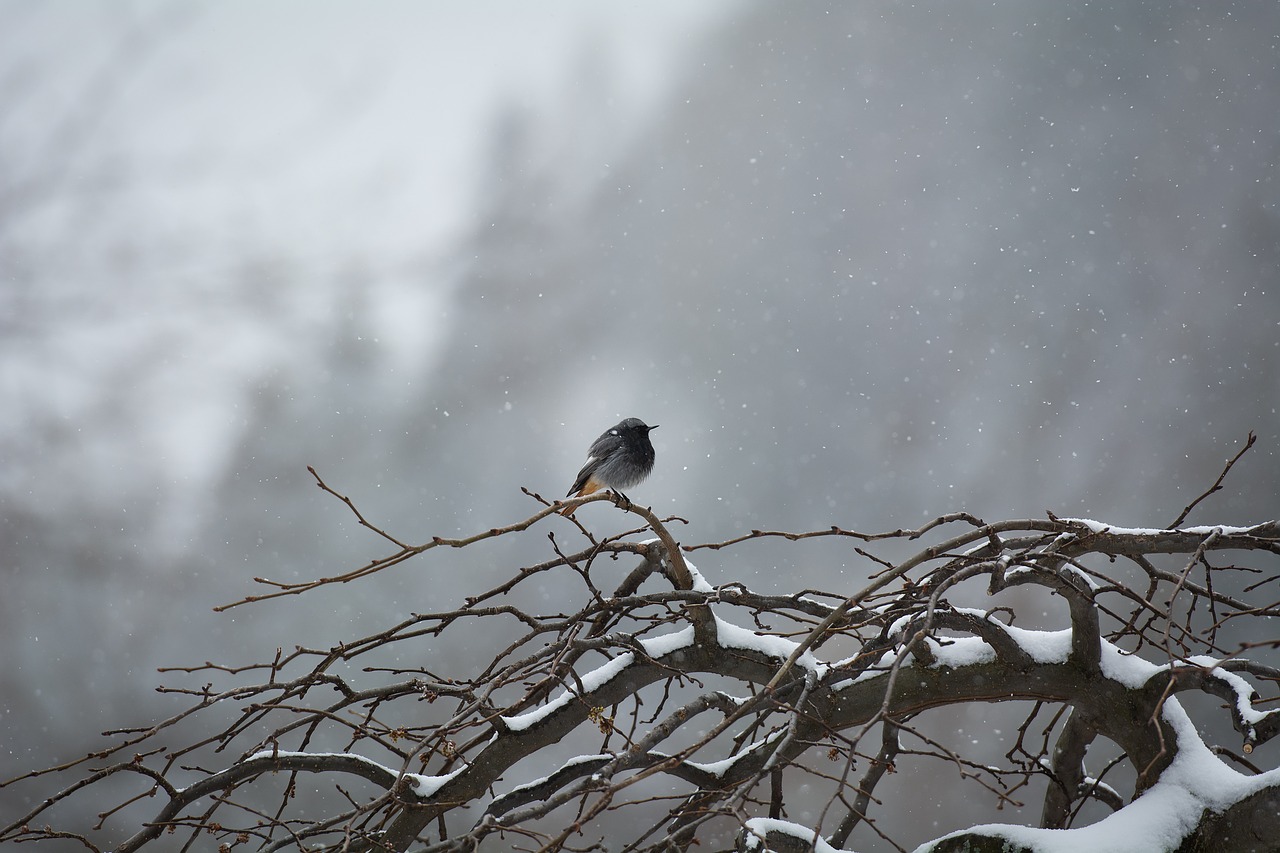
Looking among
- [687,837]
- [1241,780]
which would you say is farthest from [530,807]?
[1241,780]

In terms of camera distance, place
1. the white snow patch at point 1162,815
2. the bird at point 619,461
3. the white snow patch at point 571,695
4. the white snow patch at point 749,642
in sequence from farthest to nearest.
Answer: the bird at point 619,461, the white snow patch at point 749,642, the white snow patch at point 571,695, the white snow patch at point 1162,815

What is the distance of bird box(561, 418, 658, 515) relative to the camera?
538 centimetres

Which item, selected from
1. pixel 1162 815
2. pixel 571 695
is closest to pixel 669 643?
pixel 571 695

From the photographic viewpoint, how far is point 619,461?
5391 mm

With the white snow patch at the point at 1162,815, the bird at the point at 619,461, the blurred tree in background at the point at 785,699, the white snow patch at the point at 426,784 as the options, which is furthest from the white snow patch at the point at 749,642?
the bird at the point at 619,461

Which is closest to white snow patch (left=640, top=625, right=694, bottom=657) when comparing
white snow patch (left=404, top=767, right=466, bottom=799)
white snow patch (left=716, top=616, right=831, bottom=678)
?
white snow patch (left=716, top=616, right=831, bottom=678)

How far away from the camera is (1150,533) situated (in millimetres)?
2471

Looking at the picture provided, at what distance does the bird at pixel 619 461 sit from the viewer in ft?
17.6

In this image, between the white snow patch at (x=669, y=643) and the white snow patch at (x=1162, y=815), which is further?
the white snow patch at (x=669, y=643)

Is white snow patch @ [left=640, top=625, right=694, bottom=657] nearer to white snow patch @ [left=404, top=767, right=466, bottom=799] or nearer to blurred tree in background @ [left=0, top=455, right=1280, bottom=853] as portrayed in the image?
blurred tree in background @ [left=0, top=455, right=1280, bottom=853]

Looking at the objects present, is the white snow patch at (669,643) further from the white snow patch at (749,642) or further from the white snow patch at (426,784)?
the white snow patch at (426,784)

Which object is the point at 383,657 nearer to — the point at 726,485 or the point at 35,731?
the point at 35,731

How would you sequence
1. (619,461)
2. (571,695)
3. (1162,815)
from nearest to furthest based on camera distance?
(1162,815) < (571,695) < (619,461)

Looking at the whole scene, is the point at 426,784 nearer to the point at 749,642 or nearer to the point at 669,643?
the point at 669,643
